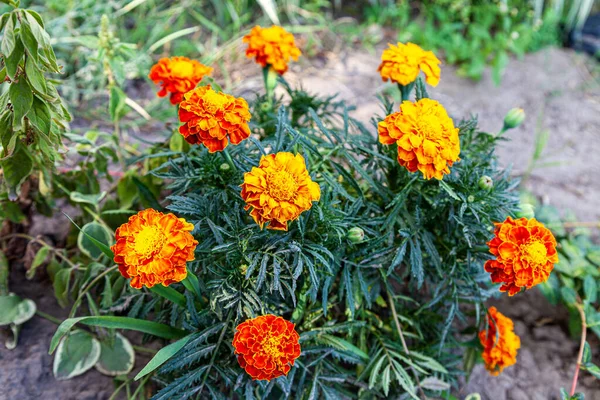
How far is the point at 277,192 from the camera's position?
91 cm

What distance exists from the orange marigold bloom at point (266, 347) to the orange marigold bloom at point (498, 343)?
56 centimetres

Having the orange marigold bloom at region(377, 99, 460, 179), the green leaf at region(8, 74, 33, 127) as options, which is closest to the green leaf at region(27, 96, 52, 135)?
the green leaf at region(8, 74, 33, 127)

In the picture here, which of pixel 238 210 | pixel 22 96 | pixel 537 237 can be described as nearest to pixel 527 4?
pixel 537 237

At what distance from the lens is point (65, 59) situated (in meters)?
2.34

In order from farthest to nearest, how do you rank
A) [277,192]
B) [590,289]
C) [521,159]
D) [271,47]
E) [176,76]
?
[521,159] < [590,289] < [271,47] < [176,76] < [277,192]

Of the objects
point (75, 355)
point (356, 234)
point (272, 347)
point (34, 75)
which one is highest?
point (34, 75)

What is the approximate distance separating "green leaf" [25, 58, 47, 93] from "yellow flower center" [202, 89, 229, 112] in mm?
326

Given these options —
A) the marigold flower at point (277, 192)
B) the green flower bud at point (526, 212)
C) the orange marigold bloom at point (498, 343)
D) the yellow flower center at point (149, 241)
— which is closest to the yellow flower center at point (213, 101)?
the marigold flower at point (277, 192)

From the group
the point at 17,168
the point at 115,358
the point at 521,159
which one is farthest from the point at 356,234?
the point at 521,159

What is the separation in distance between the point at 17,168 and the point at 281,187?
68cm

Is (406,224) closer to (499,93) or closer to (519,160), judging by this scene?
(519,160)

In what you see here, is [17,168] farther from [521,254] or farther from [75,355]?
[521,254]

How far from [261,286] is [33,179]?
731mm

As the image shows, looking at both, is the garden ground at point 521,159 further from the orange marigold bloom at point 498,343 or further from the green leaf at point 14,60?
the green leaf at point 14,60
